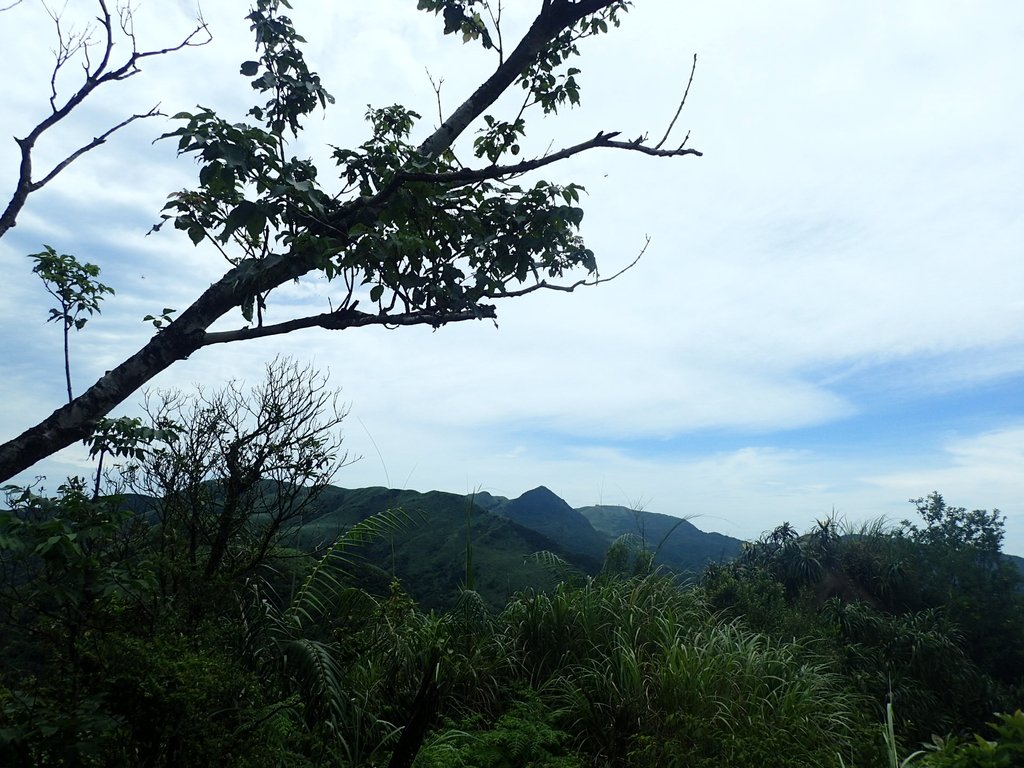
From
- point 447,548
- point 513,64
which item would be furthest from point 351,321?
point 447,548

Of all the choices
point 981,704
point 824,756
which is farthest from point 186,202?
point 981,704

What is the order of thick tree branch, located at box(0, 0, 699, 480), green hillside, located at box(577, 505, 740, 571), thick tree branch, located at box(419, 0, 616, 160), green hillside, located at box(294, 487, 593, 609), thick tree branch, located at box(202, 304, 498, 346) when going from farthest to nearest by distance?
green hillside, located at box(294, 487, 593, 609)
green hillside, located at box(577, 505, 740, 571)
thick tree branch, located at box(419, 0, 616, 160)
thick tree branch, located at box(202, 304, 498, 346)
thick tree branch, located at box(0, 0, 699, 480)

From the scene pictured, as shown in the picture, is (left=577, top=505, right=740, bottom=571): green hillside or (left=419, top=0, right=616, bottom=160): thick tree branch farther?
(left=577, top=505, right=740, bottom=571): green hillside

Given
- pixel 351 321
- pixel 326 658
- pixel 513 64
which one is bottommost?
pixel 326 658

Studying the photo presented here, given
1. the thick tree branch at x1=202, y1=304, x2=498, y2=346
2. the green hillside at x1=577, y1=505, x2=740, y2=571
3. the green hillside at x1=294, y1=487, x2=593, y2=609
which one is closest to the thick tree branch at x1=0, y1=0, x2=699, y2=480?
the thick tree branch at x1=202, y1=304, x2=498, y2=346

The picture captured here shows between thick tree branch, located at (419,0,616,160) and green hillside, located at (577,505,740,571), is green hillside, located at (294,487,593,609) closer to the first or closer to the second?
green hillside, located at (577,505,740,571)

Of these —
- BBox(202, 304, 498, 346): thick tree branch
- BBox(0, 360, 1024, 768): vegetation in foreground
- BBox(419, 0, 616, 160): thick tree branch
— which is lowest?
BBox(0, 360, 1024, 768): vegetation in foreground

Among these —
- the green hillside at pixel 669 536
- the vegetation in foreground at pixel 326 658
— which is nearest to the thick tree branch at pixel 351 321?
the vegetation in foreground at pixel 326 658

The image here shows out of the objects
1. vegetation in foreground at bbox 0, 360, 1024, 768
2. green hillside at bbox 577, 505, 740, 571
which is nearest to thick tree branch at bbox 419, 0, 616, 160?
vegetation in foreground at bbox 0, 360, 1024, 768

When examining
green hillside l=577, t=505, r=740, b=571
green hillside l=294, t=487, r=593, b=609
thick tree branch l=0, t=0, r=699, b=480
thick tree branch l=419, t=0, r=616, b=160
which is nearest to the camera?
thick tree branch l=0, t=0, r=699, b=480

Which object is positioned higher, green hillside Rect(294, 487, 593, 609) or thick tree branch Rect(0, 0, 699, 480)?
thick tree branch Rect(0, 0, 699, 480)

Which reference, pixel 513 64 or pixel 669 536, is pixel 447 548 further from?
pixel 513 64

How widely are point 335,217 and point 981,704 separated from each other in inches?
396

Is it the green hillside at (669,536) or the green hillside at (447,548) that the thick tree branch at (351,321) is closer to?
the green hillside at (669,536)
